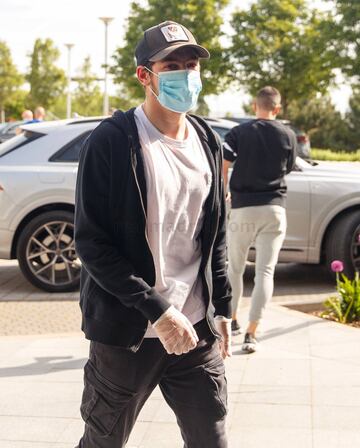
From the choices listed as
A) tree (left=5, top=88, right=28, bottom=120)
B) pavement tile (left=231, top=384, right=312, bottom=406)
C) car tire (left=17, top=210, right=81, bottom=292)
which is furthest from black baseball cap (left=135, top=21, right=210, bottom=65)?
tree (left=5, top=88, right=28, bottom=120)

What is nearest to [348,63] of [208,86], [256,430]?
[208,86]

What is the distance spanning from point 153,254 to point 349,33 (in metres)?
32.4

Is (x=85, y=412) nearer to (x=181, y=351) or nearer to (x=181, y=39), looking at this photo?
(x=181, y=351)

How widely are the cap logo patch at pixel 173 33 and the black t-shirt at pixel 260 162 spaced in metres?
3.13

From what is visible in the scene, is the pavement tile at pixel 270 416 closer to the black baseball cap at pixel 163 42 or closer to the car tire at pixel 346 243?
the black baseball cap at pixel 163 42

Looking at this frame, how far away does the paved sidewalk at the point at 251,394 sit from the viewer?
14.0ft

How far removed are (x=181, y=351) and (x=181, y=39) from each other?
3.40 ft

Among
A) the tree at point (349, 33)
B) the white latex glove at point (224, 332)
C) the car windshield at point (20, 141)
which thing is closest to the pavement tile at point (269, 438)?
the white latex glove at point (224, 332)

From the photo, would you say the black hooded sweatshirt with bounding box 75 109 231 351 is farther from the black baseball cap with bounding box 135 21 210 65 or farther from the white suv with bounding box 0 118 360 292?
the white suv with bounding box 0 118 360 292

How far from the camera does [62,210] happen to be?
8.38 meters

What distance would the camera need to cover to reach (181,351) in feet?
9.07

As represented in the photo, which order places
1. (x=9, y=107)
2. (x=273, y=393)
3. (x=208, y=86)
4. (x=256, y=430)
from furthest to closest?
(x=9, y=107) < (x=208, y=86) < (x=273, y=393) < (x=256, y=430)

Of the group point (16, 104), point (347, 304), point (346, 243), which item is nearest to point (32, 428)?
point (347, 304)

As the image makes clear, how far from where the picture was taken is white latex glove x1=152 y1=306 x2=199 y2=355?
2709mm
